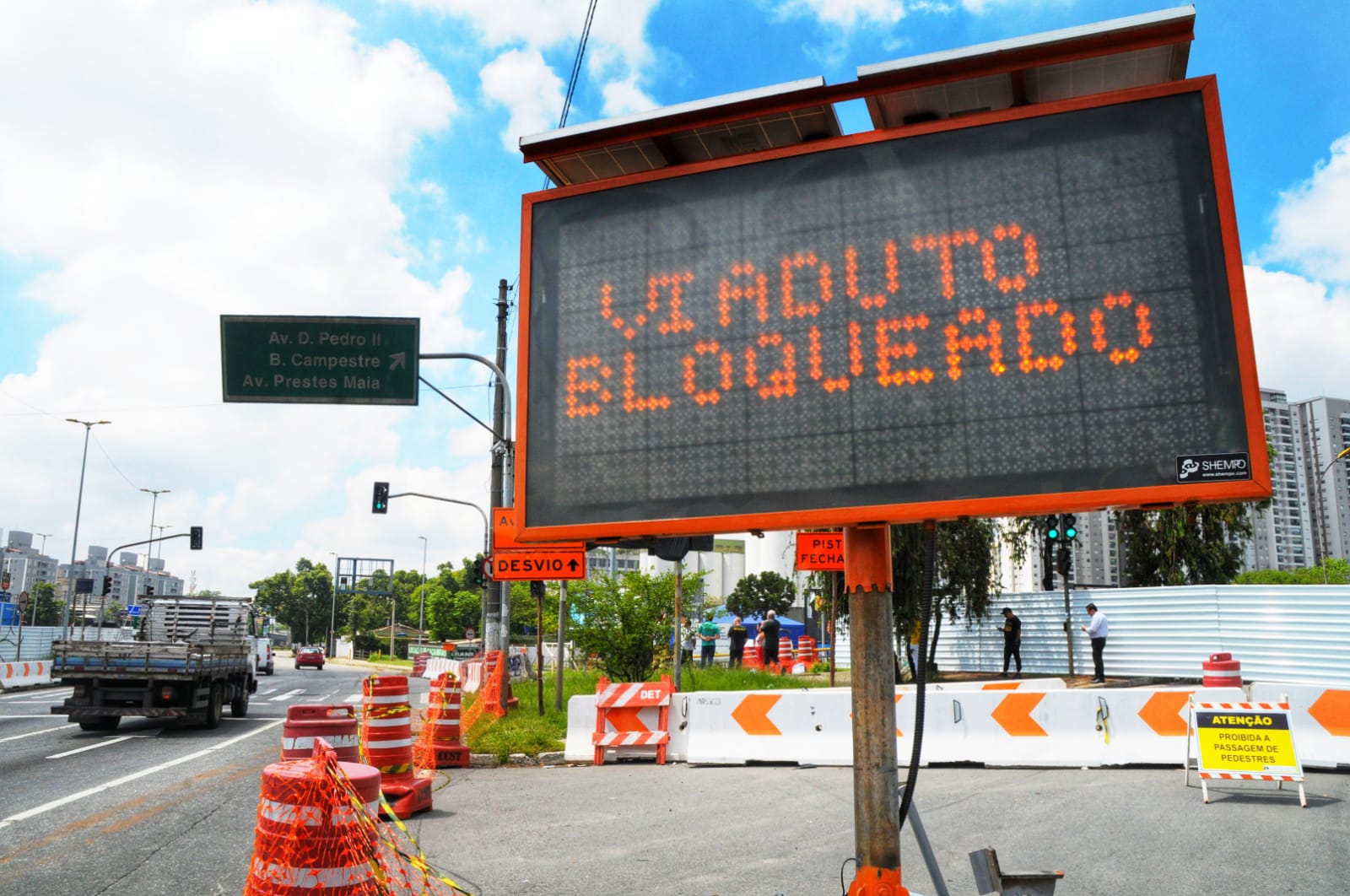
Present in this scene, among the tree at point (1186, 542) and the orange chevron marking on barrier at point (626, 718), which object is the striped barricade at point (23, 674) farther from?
the tree at point (1186, 542)

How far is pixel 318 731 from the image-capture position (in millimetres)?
7953

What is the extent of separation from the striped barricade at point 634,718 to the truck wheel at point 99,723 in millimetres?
9481

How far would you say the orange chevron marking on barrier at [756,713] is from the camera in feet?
40.9

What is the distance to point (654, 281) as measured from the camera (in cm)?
442

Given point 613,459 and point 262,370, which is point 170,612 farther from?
point 613,459

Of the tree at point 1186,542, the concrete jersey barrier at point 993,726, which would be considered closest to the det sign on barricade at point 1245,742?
the concrete jersey barrier at point 993,726

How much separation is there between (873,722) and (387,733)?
663cm

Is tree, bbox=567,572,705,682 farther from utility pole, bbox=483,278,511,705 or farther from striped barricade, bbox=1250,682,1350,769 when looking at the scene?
striped barricade, bbox=1250,682,1350,769

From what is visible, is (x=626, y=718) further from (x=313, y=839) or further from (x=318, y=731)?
(x=313, y=839)

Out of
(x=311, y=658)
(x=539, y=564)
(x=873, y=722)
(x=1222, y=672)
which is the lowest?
(x=311, y=658)

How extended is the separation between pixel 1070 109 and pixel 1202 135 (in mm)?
506

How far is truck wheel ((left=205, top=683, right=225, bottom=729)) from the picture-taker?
17141 millimetres

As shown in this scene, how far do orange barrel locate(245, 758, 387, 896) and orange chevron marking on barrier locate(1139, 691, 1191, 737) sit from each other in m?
10.3

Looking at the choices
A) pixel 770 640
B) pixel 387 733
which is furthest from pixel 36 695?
pixel 387 733
